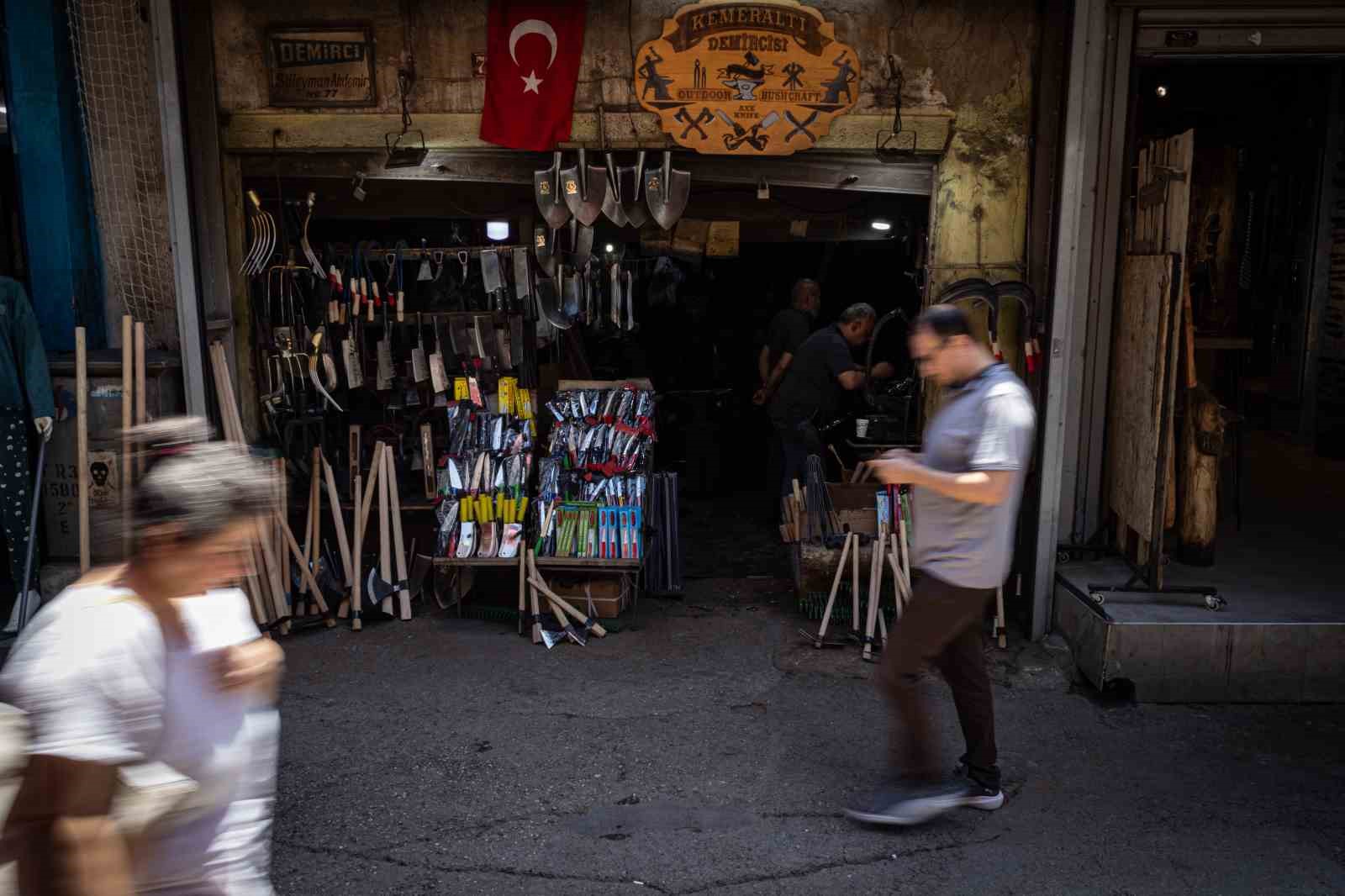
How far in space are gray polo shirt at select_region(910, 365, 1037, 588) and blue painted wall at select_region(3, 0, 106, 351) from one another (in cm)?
576

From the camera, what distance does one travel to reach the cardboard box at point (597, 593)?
663 centimetres

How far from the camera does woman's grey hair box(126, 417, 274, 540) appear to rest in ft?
7.02

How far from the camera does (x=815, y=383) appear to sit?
786 cm

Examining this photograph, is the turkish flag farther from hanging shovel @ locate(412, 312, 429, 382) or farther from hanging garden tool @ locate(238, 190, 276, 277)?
hanging garden tool @ locate(238, 190, 276, 277)

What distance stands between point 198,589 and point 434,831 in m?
2.39

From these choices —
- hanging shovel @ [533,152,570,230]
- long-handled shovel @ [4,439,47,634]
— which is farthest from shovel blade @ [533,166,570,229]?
long-handled shovel @ [4,439,47,634]

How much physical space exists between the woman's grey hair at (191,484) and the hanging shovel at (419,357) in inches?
191

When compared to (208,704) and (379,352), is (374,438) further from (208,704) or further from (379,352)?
(208,704)

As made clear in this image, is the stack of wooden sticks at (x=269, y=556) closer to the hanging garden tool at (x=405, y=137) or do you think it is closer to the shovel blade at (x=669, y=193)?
the hanging garden tool at (x=405, y=137)

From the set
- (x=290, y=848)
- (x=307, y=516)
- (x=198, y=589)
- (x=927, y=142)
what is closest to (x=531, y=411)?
(x=307, y=516)

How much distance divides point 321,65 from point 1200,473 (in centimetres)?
597

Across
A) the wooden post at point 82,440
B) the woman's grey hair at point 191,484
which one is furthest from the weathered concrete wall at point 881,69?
the woman's grey hair at point 191,484

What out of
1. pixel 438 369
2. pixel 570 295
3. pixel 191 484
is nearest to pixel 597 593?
pixel 438 369

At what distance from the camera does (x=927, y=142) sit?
6.48 m
